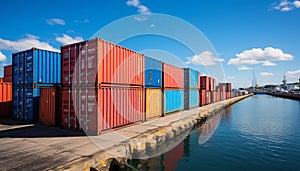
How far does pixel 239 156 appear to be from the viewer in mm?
10836

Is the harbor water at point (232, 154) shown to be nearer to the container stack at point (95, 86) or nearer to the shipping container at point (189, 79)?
the container stack at point (95, 86)

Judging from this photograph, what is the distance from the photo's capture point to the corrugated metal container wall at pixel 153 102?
15.2 meters

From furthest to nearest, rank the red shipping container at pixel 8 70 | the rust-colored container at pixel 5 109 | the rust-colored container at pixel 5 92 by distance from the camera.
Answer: the red shipping container at pixel 8 70 → the rust-colored container at pixel 5 109 → the rust-colored container at pixel 5 92

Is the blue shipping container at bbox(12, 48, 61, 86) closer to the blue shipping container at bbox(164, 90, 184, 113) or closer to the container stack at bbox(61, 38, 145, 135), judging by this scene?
the container stack at bbox(61, 38, 145, 135)

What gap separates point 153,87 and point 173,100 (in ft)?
15.6

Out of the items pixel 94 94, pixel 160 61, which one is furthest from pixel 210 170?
pixel 160 61

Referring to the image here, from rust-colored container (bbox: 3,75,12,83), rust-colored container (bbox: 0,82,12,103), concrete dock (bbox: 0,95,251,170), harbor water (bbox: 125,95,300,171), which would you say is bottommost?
harbor water (bbox: 125,95,300,171)

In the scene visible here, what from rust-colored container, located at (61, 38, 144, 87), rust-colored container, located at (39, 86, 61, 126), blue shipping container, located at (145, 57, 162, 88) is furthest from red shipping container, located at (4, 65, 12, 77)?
blue shipping container, located at (145, 57, 162, 88)

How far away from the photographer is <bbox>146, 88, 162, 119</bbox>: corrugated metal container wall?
49.9 feet

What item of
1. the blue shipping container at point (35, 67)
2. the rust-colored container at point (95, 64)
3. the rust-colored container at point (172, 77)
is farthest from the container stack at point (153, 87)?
the blue shipping container at point (35, 67)

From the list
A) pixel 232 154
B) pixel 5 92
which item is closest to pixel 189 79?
pixel 232 154

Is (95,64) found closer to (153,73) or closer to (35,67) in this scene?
(35,67)

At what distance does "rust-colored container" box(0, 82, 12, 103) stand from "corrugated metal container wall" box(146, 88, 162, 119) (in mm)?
12469

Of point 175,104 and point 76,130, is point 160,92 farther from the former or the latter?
point 76,130
